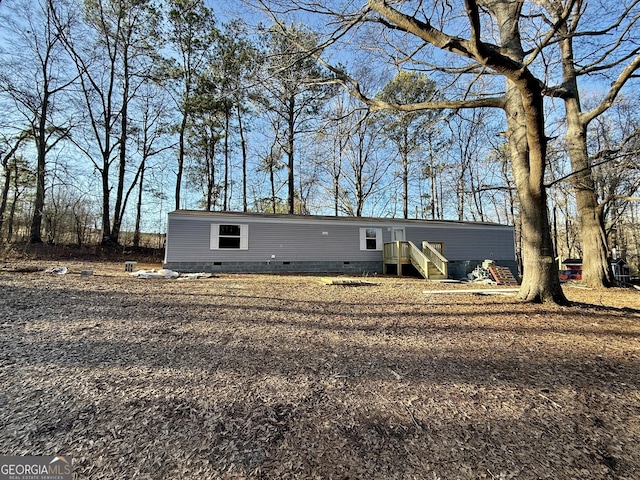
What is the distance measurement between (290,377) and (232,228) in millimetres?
9422

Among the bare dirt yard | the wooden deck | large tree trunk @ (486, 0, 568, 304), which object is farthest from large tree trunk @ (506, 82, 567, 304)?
the wooden deck

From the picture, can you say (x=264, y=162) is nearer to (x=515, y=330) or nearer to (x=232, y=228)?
(x=232, y=228)

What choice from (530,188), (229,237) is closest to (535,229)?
(530,188)

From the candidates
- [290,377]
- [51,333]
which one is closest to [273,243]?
[51,333]

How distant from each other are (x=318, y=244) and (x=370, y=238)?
2.58 m

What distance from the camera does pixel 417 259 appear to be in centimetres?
1119

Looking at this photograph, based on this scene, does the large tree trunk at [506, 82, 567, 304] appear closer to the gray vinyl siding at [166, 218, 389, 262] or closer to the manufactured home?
the manufactured home

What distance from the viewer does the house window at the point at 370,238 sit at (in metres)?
12.7

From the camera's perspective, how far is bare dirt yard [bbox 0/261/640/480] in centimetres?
139

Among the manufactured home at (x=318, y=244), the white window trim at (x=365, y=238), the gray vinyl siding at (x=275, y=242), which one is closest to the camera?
the gray vinyl siding at (x=275, y=242)
